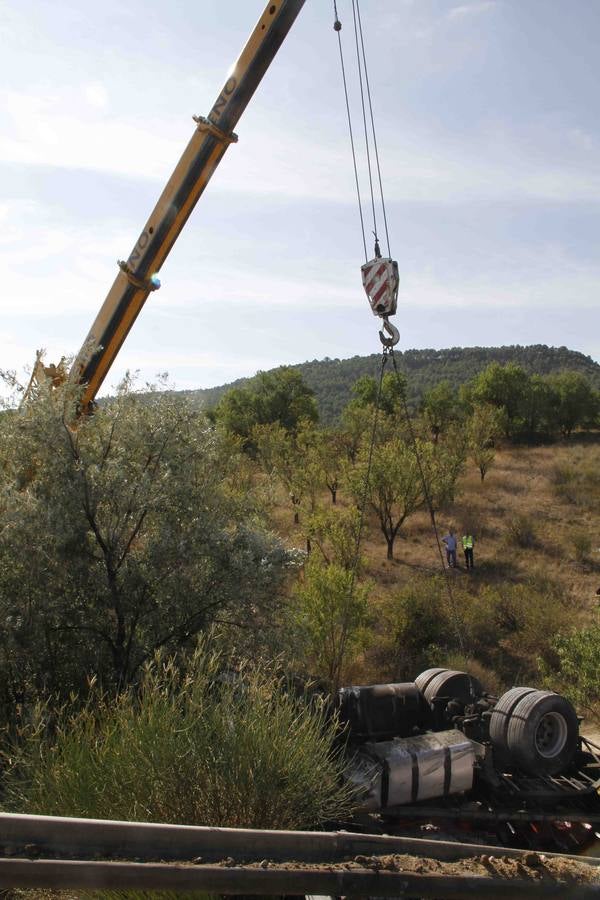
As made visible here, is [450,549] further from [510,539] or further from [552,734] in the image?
[552,734]

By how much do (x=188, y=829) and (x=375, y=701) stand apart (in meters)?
4.90

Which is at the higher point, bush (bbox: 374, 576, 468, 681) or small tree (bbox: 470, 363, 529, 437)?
small tree (bbox: 470, 363, 529, 437)

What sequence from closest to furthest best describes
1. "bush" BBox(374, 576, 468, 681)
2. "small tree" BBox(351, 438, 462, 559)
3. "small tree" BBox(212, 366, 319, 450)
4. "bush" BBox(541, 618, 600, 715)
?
"bush" BBox(541, 618, 600, 715), "bush" BBox(374, 576, 468, 681), "small tree" BBox(351, 438, 462, 559), "small tree" BBox(212, 366, 319, 450)

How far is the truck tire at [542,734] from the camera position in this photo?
270 inches

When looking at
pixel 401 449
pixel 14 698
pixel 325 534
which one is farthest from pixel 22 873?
pixel 401 449

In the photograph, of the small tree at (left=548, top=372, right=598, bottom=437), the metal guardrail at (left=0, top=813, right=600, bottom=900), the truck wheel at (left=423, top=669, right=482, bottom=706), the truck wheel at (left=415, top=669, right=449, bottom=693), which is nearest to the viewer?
the metal guardrail at (left=0, top=813, right=600, bottom=900)

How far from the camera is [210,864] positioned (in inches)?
97.9

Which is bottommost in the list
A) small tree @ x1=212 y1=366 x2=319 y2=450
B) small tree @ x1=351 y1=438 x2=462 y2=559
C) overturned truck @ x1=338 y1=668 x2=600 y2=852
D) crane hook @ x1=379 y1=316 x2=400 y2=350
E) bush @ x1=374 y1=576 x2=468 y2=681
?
bush @ x1=374 y1=576 x2=468 y2=681

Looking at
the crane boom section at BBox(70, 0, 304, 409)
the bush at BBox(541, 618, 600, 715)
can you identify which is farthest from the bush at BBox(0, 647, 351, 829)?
the bush at BBox(541, 618, 600, 715)

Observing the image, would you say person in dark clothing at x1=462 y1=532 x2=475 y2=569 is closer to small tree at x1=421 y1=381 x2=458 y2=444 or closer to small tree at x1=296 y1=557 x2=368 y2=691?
small tree at x1=296 y1=557 x2=368 y2=691

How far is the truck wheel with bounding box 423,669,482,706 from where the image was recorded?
789 cm

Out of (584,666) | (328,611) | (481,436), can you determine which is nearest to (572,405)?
(481,436)

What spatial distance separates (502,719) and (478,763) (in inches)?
21.0

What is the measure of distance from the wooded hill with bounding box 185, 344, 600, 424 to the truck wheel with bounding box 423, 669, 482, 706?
265 ft
